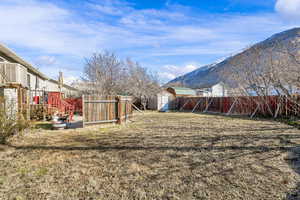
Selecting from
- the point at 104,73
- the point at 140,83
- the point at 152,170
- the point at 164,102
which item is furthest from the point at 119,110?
the point at 140,83

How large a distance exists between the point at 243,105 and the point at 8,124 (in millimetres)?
15284

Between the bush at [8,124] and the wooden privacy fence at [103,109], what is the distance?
267 centimetres

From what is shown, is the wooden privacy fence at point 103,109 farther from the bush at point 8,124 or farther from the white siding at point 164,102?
the white siding at point 164,102

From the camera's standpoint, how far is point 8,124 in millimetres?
5395

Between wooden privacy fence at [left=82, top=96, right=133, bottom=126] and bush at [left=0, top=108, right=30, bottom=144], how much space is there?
2668mm

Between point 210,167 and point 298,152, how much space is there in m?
2.58

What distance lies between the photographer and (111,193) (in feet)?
8.58

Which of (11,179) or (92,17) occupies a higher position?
(92,17)

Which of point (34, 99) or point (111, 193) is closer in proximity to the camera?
point (111, 193)

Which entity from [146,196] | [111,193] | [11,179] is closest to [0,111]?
[11,179]

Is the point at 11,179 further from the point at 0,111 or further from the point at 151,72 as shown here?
the point at 151,72

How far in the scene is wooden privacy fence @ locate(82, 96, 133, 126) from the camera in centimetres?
852

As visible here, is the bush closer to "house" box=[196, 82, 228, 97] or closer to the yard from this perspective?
the yard

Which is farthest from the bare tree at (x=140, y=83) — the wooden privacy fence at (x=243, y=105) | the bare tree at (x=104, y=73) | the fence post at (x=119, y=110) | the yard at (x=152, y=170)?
the yard at (x=152, y=170)
